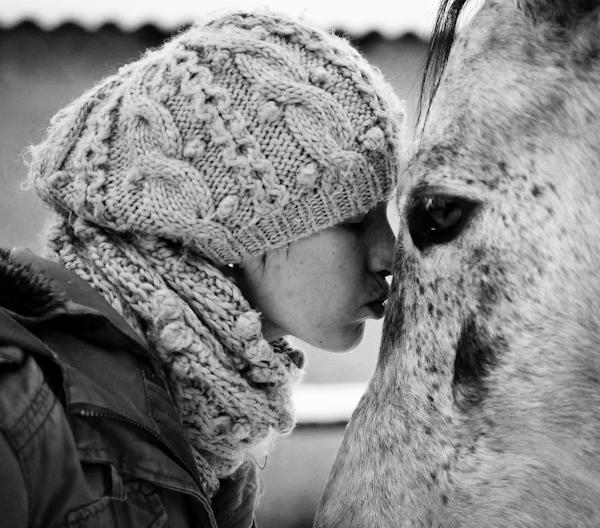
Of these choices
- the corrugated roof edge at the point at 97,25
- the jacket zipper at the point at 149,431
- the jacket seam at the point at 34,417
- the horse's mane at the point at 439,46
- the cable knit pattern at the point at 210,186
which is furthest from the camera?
the corrugated roof edge at the point at 97,25

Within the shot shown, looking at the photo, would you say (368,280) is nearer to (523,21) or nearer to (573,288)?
(573,288)

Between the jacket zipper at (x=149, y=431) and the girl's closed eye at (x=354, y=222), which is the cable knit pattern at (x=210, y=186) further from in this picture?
the jacket zipper at (x=149, y=431)

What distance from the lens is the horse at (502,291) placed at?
4.21 ft

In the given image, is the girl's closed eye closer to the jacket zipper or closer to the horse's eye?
the horse's eye

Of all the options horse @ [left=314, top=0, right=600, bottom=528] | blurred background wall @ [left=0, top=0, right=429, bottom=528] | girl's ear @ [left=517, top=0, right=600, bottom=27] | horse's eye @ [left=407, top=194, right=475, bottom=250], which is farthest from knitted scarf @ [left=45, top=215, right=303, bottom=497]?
blurred background wall @ [left=0, top=0, right=429, bottom=528]

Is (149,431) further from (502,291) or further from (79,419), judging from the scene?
(502,291)

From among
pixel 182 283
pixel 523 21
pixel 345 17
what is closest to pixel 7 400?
pixel 182 283

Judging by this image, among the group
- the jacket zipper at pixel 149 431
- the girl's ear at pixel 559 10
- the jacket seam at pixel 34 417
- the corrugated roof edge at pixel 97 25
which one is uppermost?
the girl's ear at pixel 559 10

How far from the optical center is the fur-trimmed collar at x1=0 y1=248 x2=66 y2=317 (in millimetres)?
1264

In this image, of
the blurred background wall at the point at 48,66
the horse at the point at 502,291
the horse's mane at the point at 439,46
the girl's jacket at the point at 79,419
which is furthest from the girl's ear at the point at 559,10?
the blurred background wall at the point at 48,66

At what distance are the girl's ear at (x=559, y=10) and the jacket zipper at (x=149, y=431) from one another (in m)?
1.06

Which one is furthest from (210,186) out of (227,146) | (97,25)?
(97,25)

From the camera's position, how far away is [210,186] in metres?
1.51

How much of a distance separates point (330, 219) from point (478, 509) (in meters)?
0.68
